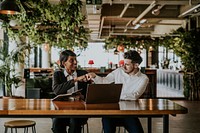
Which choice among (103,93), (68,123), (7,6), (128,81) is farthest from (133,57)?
(7,6)

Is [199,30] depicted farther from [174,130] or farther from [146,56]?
[146,56]

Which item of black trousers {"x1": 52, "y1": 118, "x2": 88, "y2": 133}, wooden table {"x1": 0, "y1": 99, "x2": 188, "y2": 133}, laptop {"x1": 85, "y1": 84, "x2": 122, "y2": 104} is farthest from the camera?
black trousers {"x1": 52, "y1": 118, "x2": 88, "y2": 133}

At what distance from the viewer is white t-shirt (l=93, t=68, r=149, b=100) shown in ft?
11.5

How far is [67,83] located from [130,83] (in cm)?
71

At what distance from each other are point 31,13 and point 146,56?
1775cm

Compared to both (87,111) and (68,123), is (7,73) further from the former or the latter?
(87,111)

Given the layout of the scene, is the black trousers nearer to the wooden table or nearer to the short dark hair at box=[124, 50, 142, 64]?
the wooden table

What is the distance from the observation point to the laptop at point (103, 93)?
9.55 ft

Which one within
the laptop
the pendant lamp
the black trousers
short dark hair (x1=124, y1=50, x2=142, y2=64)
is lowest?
the black trousers

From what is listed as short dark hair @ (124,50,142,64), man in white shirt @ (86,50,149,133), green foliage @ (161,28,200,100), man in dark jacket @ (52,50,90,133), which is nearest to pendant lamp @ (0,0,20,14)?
man in dark jacket @ (52,50,90,133)

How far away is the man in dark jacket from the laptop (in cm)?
38

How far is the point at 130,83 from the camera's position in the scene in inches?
141

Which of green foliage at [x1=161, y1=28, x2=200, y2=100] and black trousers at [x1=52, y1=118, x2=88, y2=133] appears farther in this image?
green foliage at [x1=161, y1=28, x2=200, y2=100]

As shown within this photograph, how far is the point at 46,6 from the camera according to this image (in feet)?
21.3
